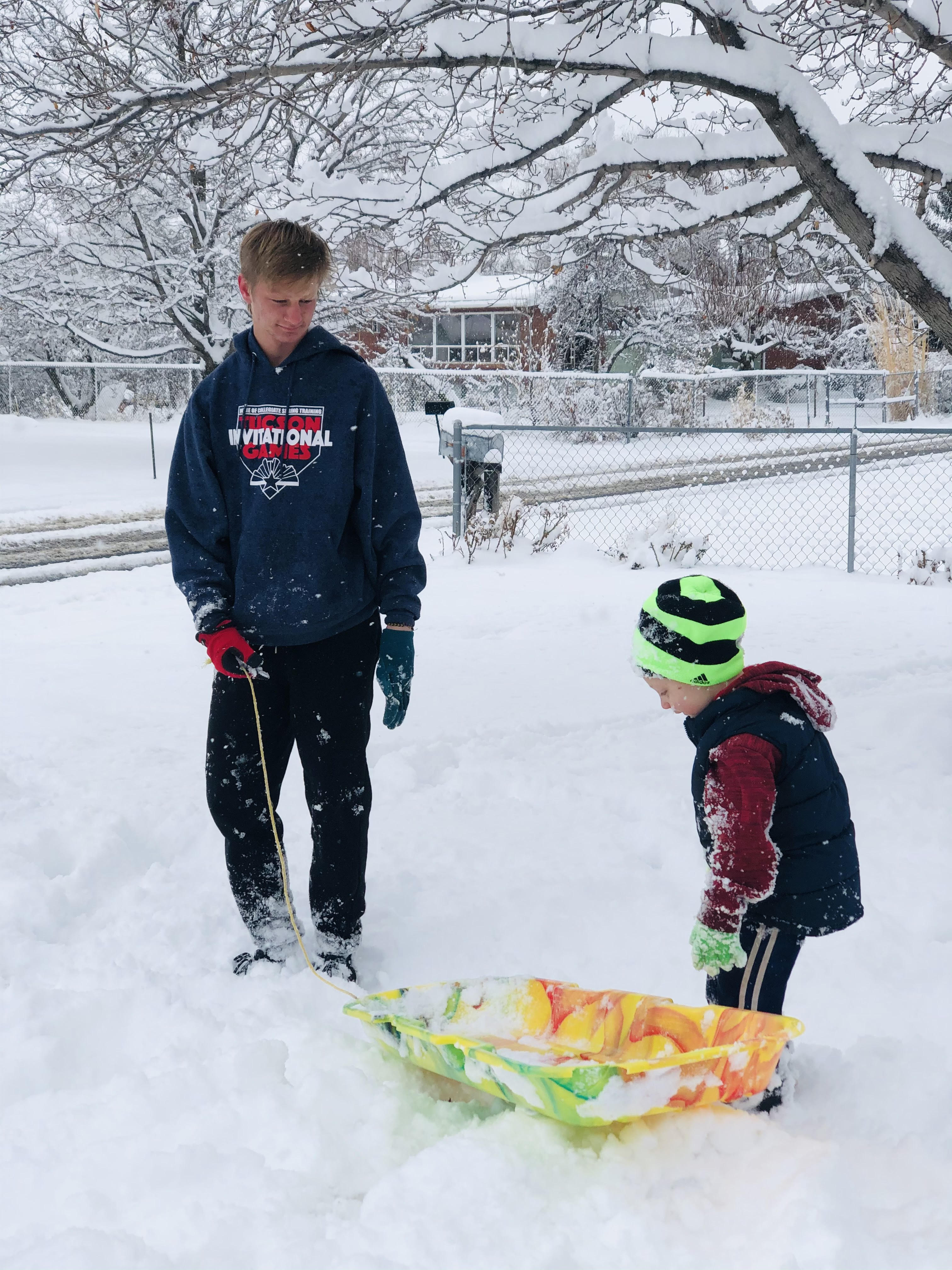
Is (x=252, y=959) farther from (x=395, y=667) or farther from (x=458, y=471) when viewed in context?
(x=458, y=471)

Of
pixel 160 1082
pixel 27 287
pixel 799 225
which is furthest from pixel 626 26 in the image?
pixel 27 287

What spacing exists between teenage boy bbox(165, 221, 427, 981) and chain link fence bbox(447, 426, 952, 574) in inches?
223

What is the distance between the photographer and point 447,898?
314cm

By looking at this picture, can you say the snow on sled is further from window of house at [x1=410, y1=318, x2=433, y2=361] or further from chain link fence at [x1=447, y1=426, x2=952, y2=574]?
window of house at [x1=410, y1=318, x2=433, y2=361]

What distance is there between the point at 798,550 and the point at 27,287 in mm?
12499

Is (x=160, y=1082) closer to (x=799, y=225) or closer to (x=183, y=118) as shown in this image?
(x=183, y=118)

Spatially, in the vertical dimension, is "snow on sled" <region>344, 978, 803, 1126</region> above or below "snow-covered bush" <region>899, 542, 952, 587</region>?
below

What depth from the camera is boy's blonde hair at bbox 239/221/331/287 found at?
91.9 inches

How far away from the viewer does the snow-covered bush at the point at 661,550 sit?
841 cm

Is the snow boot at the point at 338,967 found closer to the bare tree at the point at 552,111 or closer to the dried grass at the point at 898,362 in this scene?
the bare tree at the point at 552,111

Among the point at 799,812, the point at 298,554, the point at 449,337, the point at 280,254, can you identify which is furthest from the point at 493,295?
the point at 449,337

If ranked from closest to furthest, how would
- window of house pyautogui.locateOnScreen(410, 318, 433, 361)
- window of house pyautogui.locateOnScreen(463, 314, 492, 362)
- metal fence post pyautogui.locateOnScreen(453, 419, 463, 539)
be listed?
1. metal fence post pyautogui.locateOnScreen(453, 419, 463, 539)
2. window of house pyautogui.locateOnScreen(410, 318, 433, 361)
3. window of house pyautogui.locateOnScreen(463, 314, 492, 362)

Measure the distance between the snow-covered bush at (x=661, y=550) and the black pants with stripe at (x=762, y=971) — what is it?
6.29 metres

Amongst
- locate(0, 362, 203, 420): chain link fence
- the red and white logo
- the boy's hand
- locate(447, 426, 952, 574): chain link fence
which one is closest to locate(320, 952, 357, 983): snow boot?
the boy's hand
